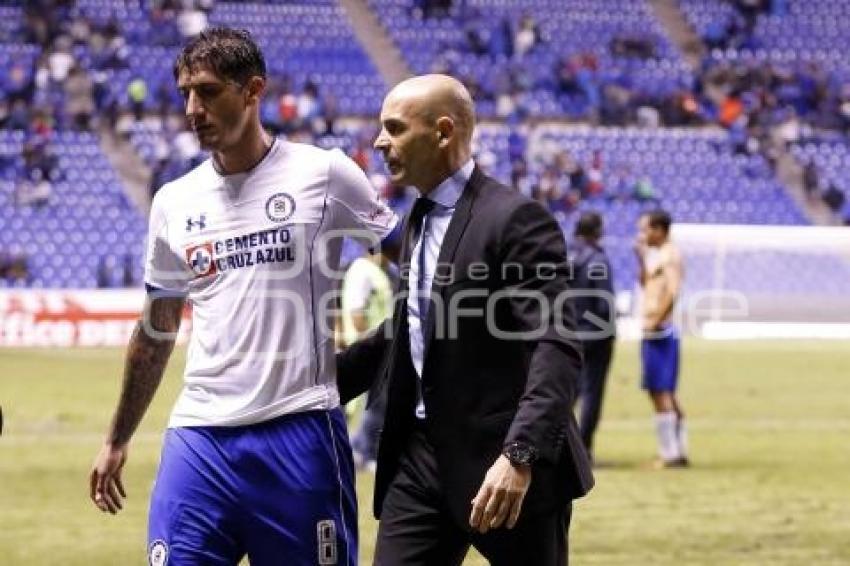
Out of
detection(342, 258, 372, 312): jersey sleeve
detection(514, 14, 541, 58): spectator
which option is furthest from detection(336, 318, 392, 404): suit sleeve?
detection(514, 14, 541, 58): spectator

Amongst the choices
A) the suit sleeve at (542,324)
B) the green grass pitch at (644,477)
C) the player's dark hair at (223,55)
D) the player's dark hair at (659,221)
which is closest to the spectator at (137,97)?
the green grass pitch at (644,477)

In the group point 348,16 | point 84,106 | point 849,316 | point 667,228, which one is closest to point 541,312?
point 667,228

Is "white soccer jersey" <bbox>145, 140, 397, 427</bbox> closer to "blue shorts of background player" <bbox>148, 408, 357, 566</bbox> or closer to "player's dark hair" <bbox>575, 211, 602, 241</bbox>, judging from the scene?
"blue shorts of background player" <bbox>148, 408, 357, 566</bbox>

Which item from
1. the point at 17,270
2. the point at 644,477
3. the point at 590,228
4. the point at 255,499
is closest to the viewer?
the point at 255,499

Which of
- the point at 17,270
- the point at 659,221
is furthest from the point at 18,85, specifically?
the point at 659,221

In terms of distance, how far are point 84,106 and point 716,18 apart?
53.2 feet

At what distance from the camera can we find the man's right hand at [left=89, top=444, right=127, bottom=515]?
5.77 m

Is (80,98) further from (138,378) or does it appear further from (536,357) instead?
(536,357)

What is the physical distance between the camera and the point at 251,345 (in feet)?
17.7

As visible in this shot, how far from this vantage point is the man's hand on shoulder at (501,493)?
196 inches

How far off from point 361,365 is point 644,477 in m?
9.43

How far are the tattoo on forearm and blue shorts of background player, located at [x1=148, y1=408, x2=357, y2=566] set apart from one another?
34 centimetres

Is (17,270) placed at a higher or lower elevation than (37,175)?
lower

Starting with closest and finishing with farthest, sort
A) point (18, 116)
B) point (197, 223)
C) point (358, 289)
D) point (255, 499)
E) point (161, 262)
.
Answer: point (255, 499) → point (197, 223) → point (161, 262) → point (358, 289) → point (18, 116)
